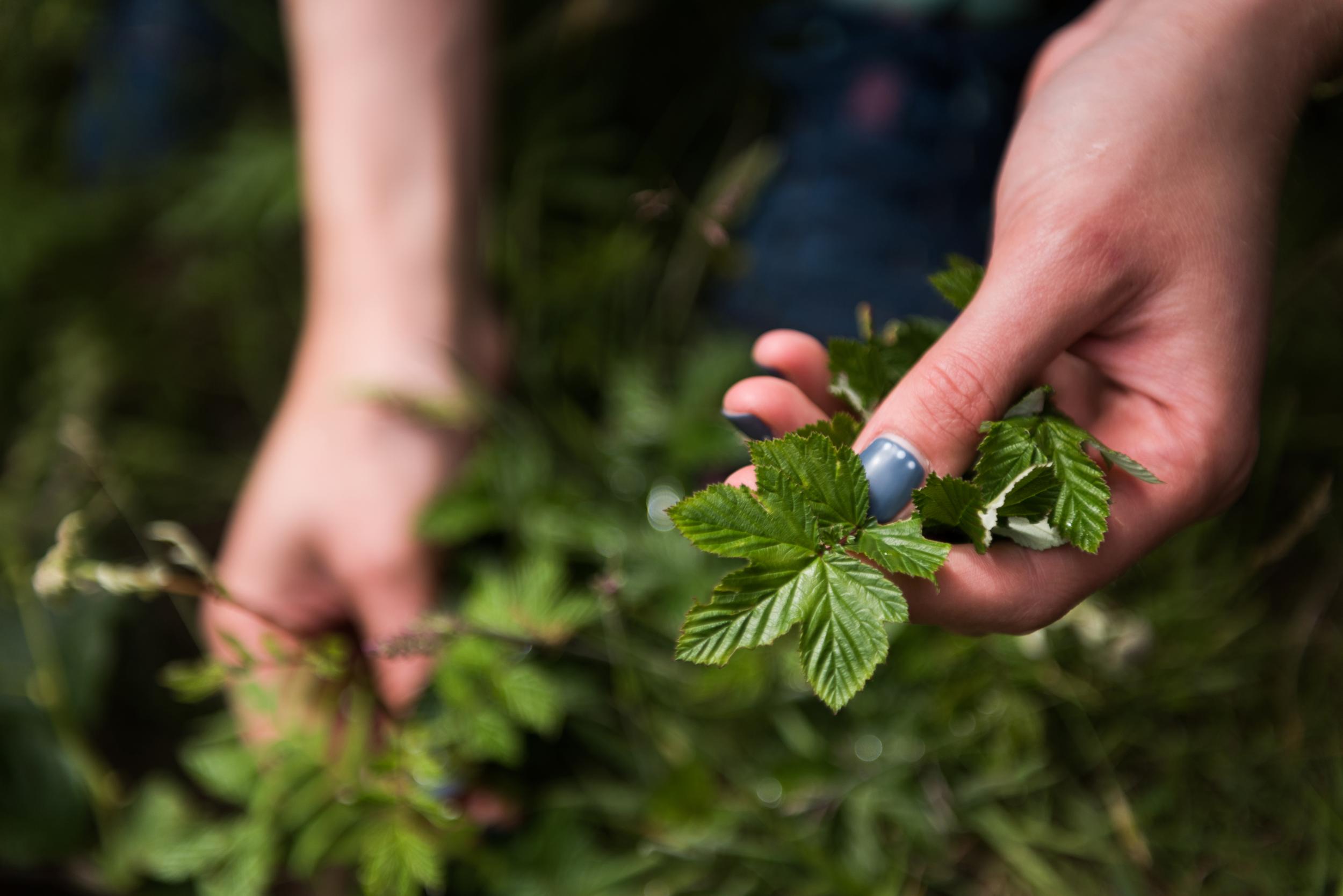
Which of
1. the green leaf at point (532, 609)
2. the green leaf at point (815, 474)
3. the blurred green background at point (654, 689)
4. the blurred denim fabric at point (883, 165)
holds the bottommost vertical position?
the blurred green background at point (654, 689)

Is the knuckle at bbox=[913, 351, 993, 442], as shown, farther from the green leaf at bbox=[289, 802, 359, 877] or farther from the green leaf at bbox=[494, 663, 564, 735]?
the green leaf at bbox=[289, 802, 359, 877]

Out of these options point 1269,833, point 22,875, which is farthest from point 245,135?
point 1269,833

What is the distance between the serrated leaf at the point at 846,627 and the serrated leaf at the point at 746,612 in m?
0.01

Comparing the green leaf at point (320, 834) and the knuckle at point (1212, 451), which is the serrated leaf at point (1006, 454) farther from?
the green leaf at point (320, 834)

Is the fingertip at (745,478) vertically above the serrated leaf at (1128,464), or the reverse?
the fingertip at (745,478)

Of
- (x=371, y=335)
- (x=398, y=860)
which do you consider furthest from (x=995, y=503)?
(x=371, y=335)

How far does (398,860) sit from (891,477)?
62 cm

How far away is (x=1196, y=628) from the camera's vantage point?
3.98 feet

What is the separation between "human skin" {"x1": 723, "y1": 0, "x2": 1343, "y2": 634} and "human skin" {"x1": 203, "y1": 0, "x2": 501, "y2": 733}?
2.01 ft

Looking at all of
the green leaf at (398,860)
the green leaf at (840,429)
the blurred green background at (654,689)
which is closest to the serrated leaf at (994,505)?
the green leaf at (840,429)

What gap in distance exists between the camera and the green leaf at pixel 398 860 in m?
0.83

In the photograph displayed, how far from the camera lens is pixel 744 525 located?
555 mm

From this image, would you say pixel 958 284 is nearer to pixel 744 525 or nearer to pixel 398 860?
pixel 744 525

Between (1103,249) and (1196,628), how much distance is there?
83 centimetres
